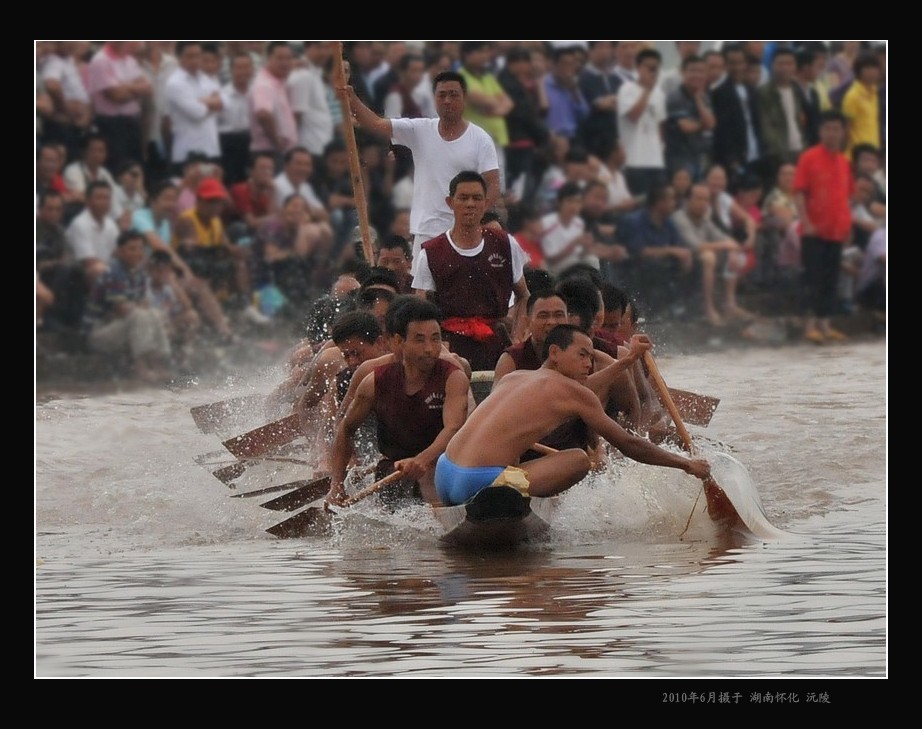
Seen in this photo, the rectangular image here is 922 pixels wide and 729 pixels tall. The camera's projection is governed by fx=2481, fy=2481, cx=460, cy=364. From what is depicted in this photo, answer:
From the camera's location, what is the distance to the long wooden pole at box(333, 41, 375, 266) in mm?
12828

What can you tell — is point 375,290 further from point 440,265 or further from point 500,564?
point 500,564

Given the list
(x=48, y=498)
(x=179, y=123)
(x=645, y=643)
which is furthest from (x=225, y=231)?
(x=645, y=643)

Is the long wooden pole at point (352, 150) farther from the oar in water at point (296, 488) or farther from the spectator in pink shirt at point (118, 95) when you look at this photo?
the spectator in pink shirt at point (118, 95)

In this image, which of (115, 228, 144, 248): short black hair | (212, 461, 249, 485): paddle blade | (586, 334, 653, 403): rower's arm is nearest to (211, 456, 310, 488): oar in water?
(212, 461, 249, 485): paddle blade

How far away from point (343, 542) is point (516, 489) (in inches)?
43.6

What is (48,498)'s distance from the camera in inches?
507

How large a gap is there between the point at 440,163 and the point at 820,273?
6.63 m

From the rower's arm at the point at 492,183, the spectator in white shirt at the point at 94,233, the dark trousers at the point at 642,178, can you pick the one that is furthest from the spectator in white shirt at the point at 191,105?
the rower's arm at the point at 492,183

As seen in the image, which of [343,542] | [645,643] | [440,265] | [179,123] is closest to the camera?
[645,643]

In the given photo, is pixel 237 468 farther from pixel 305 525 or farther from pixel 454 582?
pixel 454 582

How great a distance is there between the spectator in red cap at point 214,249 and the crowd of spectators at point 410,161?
0.02 metres

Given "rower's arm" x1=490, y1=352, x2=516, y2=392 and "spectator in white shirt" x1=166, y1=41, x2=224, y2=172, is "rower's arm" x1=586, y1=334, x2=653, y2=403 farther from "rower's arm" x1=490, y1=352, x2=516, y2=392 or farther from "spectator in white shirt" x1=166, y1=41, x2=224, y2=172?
"spectator in white shirt" x1=166, y1=41, x2=224, y2=172

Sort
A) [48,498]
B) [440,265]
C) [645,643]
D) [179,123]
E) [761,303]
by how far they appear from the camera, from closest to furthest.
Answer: [645,643], [440,265], [48,498], [179,123], [761,303]

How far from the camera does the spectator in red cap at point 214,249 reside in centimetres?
1645
